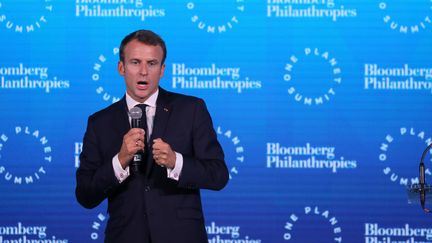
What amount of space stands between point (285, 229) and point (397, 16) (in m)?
1.40

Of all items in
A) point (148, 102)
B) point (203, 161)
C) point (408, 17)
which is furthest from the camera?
point (408, 17)

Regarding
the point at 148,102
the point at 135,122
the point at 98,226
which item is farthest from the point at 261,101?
the point at 135,122

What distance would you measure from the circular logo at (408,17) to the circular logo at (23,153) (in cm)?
211

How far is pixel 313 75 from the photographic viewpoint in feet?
15.6

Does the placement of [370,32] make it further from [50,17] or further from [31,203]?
[31,203]

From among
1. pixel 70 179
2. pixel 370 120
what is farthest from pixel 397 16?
pixel 70 179

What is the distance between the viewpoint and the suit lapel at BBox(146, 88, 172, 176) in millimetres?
2781

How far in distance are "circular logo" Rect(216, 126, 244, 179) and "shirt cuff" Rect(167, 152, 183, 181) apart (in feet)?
6.83

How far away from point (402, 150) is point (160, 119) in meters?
2.30

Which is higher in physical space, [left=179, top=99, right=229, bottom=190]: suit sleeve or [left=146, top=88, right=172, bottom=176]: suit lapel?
[left=146, top=88, right=172, bottom=176]: suit lapel

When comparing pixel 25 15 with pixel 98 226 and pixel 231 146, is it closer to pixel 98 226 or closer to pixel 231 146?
pixel 98 226

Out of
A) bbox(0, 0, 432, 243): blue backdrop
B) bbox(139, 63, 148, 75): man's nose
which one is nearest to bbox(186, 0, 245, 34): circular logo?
bbox(0, 0, 432, 243): blue backdrop

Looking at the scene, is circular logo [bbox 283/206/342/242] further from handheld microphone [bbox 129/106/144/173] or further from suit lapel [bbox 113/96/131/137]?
handheld microphone [bbox 129/106/144/173]

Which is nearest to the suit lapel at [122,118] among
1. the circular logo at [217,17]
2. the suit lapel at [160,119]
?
the suit lapel at [160,119]
